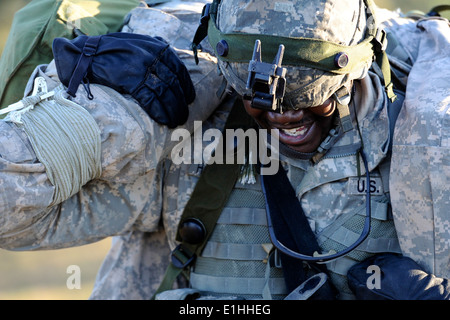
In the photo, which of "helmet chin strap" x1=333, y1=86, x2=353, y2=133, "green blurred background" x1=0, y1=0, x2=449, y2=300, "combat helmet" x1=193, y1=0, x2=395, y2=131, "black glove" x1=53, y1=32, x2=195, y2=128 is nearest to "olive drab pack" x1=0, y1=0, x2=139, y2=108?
"black glove" x1=53, y1=32, x2=195, y2=128

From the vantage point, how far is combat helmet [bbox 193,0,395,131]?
2502 mm

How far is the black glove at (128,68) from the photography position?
106 inches

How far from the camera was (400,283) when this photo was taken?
2594mm

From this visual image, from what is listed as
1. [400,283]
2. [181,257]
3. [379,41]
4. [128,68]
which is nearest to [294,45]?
[379,41]

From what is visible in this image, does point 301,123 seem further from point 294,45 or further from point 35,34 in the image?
point 35,34

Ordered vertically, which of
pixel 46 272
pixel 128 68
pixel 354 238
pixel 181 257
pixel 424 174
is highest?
pixel 128 68

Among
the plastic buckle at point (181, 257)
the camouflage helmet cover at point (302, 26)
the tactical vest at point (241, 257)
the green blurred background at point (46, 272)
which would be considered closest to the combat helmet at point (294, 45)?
the camouflage helmet cover at point (302, 26)

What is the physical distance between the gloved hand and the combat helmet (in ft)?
1.96

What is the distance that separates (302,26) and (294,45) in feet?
0.22

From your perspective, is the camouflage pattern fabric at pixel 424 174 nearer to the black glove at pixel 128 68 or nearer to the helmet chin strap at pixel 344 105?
the helmet chin strap at pixel 344 105

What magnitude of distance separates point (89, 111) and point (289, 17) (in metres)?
0.73

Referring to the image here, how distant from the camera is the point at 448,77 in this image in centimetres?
273

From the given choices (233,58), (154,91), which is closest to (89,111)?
(154,91)

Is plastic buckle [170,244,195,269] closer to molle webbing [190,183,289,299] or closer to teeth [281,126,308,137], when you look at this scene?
molle webbing [190,183,289,299]
